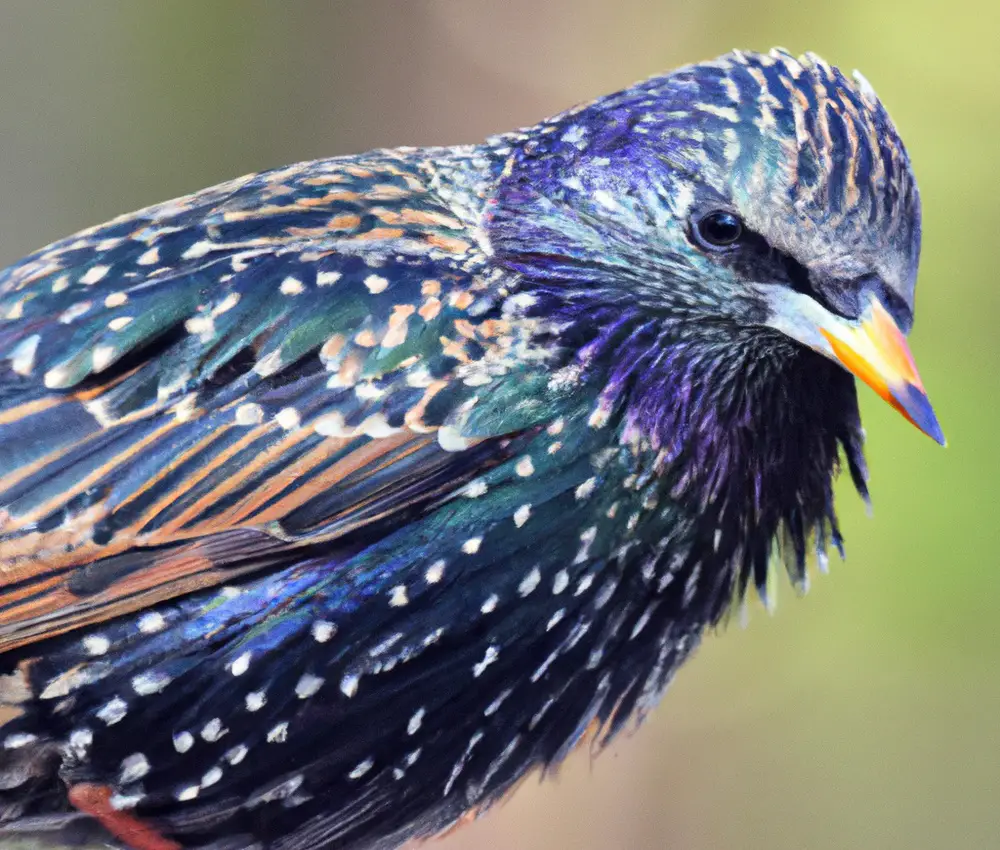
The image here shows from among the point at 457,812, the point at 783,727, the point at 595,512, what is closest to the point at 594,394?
the point at 595,512

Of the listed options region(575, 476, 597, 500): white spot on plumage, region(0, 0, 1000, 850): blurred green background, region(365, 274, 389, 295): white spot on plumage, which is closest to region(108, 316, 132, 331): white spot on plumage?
region(365, 274, 389, 295): white spot on plumage

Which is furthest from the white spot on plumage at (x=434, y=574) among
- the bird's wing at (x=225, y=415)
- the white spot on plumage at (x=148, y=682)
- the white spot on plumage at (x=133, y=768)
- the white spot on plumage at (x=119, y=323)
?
the white spot on plumage at (x=119, y=323)

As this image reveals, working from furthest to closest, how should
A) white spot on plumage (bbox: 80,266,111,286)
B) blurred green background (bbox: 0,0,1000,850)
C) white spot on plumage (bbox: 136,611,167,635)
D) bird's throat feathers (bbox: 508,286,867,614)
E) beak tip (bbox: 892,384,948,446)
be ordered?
blurred green background (bbox: 0,0,1000,850)
white spot on plumage (bbox: 80,266,111,286)
bird's throat feathers (bbox: 508,286,867,614)
white spot on plumage (bbox: 136,611,167,635)
beak tip (bbox: 892,384,948,446)

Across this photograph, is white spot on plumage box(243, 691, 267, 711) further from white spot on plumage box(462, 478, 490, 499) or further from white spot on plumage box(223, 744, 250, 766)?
white spot on plumage box(462, 478, 490, 499)

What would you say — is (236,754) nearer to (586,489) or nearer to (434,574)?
(434,574)

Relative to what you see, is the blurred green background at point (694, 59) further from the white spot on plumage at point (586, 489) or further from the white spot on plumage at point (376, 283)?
the white spot on plumage at point (376, 283)

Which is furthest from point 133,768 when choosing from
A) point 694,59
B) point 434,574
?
point 694,59

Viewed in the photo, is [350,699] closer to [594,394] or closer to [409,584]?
[409,584]
